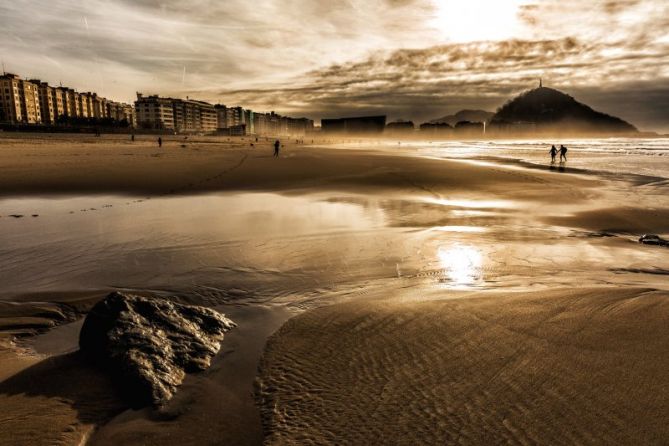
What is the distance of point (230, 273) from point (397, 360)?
149 inches

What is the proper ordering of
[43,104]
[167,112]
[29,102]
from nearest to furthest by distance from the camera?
[29,102]
[43,104]
[167,112]

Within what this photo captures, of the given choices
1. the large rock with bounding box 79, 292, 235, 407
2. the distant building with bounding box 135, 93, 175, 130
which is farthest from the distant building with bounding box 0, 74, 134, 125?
the large rock with bounding box 79, 292, 235, 407

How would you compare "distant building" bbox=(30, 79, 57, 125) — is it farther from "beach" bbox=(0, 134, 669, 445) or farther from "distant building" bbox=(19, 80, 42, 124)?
"beach" bbox=(0, 134, 669, 445)

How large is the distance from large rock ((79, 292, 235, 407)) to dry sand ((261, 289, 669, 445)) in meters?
0.75

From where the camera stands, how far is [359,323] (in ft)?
14.6

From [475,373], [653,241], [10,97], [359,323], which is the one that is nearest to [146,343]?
[359,323]

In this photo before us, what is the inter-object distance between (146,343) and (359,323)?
218cm

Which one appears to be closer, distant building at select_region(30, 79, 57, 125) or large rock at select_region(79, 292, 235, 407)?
large rock at select_region(79, 292, 235, 407)

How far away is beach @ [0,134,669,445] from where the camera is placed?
2.82 m

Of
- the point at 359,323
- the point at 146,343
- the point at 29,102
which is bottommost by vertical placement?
the point at 359,323

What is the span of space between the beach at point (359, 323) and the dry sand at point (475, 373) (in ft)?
0.05

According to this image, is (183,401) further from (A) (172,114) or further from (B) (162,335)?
(A) (172,114)

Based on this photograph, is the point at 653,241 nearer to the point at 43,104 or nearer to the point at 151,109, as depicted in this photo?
the point at 43,104

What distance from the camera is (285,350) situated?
4.02 metres
